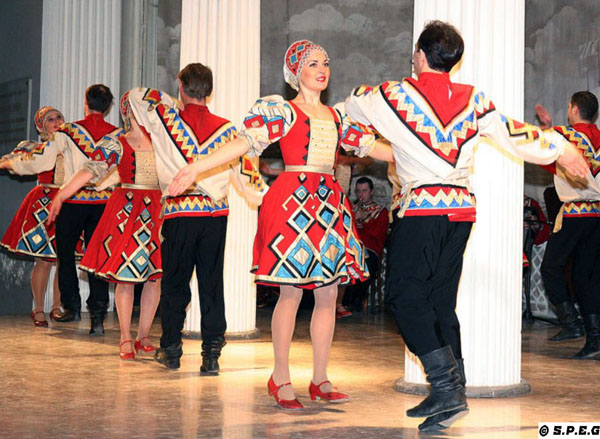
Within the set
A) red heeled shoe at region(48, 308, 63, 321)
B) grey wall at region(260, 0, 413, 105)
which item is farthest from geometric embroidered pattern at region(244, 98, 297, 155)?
grey wall at region(260, 0, 413, 105)

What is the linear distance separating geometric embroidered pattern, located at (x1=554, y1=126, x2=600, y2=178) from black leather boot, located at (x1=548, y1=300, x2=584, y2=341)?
1091 millimetres

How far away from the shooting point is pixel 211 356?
5293mm

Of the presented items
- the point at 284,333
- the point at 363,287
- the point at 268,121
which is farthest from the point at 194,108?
the point at 363,287

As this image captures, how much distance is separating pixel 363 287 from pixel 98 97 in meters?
3.45

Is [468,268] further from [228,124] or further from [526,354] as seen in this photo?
[526,354]

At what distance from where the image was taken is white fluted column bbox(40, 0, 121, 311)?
8.52 metres

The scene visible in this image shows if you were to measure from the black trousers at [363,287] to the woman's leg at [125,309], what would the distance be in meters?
3.53

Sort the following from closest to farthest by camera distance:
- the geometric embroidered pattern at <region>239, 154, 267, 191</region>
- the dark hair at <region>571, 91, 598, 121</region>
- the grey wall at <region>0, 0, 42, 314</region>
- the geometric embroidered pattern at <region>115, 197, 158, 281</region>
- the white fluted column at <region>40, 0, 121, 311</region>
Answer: the geometric embroidered pattern at <region>239, 154, 267, 191</region> < the geometric embroidered pattern at <region>115, 197, 158, 281</region> < the dark hair at <region>571, 91, 598, 121</region> < the white fluted column at <region>40, 0, 121, 311</region> < the grey wall at <region>0, 0, 42, 314</region>

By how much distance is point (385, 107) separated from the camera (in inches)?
148

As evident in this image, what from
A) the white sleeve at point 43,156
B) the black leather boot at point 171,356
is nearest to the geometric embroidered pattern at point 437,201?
the black leather boot at point 171,356

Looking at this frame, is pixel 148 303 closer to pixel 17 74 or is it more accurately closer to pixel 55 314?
pixel 55 314

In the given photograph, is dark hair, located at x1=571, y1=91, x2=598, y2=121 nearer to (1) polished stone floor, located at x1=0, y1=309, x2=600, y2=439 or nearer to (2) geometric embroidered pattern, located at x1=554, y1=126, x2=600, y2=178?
(2) geometric embroidered pattern, located at x1=554, y1=126, x2=600, y2=178

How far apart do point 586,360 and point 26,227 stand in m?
4.24

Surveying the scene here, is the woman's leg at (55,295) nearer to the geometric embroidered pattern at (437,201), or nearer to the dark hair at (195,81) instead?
the dark hair at (195,81)
